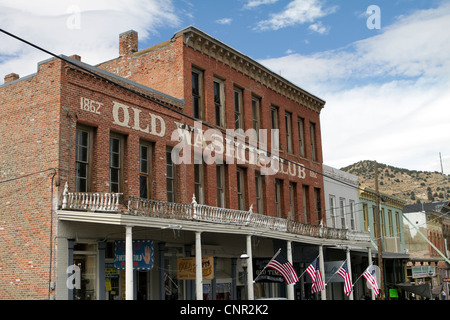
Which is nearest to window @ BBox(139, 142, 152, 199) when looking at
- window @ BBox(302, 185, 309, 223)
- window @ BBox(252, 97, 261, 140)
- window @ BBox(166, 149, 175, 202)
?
window @ BBox(166, 149, 175, 202)

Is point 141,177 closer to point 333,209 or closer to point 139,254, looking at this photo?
point 139,254

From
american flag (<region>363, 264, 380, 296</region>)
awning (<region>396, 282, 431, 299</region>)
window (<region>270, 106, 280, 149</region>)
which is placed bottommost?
awning (<region>396, 282, 431, 299</region>)

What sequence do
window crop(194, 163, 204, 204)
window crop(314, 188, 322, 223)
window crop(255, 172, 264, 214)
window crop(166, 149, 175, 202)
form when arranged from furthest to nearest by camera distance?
window crop(314, 188, 322, 223), window crop(255, 172, 264, 214), window crop(194, 163, 204, 204), window crop(166, 149, 175, 202)

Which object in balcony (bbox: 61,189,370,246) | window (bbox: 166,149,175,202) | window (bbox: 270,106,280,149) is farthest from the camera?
window (bbox: 270,106,280,149)

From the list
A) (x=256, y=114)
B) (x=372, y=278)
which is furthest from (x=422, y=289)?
(x=256, y=114)

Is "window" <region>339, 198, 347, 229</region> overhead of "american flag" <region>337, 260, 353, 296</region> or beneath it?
overhead

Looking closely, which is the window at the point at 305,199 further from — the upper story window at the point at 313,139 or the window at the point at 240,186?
the window at the point at 240,186

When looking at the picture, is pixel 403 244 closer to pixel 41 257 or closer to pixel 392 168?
pixel 41 257

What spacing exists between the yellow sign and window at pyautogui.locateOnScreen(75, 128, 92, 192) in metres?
5.25

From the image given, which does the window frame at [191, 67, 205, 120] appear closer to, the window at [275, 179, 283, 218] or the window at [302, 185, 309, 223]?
the window at [275, 179, 283, 218]

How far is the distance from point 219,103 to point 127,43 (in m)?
5.46

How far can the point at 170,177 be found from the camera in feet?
70.7

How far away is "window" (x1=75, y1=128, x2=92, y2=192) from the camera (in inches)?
695

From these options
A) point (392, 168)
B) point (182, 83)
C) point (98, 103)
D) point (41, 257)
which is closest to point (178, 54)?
point (182, 83)
